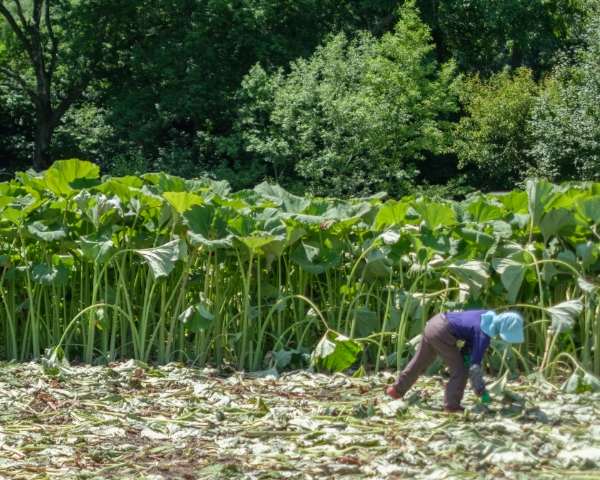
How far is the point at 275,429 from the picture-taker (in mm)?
4645

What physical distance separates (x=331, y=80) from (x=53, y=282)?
13.7 meters

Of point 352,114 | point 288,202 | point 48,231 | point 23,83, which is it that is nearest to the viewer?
point 48,231

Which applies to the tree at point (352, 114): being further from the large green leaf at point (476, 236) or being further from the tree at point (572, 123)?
the large green leaf at point (476, 236)

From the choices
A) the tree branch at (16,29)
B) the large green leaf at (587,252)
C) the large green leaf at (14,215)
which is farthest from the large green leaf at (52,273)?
the tree branch at (16,29)

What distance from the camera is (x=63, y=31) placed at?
23516 millimetres

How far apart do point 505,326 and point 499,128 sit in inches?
691

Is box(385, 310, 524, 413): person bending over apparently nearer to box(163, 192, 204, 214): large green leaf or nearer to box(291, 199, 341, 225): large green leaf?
box(291, 199, 341, 225): large green leaf

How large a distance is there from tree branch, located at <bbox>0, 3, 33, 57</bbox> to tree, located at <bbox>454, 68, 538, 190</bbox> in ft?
37.8

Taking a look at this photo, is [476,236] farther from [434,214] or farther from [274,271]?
[274,271]

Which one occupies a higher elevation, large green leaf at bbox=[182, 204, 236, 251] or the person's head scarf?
large green leaf at bbox=[182, 204, 236, 251]

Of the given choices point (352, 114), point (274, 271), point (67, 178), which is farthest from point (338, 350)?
point (352, 114)

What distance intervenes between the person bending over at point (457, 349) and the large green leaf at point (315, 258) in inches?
48.7

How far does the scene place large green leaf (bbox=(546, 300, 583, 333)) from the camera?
539cm

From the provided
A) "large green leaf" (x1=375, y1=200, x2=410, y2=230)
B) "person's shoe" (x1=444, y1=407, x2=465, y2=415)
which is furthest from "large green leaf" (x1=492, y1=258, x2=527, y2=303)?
"person's shoe" (x1=444, y1=407, x2=465, y2=415)
